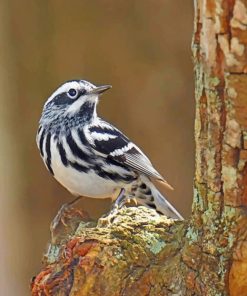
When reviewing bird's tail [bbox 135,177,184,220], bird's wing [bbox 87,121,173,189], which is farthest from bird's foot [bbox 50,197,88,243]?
bird's tail [bbox 135,177,184,220]

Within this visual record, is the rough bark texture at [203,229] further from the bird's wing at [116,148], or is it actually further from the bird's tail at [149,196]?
the bird's tail at [149,196]

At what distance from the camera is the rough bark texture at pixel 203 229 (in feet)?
10.0

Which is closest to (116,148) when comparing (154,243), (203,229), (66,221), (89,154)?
(89,154)

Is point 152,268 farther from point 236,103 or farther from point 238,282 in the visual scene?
point 236,103

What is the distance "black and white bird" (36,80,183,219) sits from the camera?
5.09 m

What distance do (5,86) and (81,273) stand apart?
366cm

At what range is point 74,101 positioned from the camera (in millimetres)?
5484

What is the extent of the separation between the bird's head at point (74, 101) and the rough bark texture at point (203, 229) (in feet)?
5.20

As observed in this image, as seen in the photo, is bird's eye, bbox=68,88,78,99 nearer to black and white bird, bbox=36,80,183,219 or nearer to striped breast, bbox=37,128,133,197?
black and white bird, bbox=36,80,183,219

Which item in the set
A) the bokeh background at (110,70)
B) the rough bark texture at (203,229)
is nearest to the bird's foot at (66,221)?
the rough bark texture at (203,229)

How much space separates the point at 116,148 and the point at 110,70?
1.16 meters

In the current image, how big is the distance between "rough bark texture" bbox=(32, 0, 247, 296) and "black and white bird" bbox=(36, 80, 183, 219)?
1234 millimetres

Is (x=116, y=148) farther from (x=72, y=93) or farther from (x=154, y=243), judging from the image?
(x=154, y=243)

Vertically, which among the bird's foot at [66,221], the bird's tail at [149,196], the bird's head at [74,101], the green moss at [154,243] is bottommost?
the bird's tail at [149,196]
